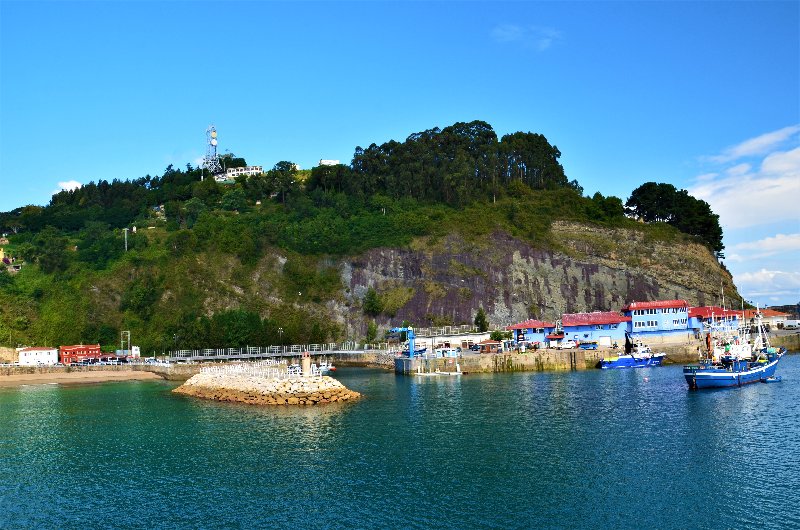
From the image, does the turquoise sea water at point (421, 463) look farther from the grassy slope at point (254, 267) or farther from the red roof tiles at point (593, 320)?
the grassy slope at point (254, 267)

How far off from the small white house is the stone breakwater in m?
44.4

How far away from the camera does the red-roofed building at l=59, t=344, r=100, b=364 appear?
97625mm

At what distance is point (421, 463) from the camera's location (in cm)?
3578

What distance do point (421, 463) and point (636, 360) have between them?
59808 mm

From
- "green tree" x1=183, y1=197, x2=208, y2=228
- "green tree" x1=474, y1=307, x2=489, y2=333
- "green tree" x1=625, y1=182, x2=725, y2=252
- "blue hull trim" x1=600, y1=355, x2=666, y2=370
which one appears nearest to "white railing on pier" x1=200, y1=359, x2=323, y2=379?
"green tree" x1=474, y1=307, x2=489, y2=333

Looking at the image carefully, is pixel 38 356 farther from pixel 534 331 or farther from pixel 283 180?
pixel 534 331

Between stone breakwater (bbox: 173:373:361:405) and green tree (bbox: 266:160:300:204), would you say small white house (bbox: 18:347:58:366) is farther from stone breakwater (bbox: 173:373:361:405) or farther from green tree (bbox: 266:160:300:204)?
green tree (bbox: 266:160:300:204)

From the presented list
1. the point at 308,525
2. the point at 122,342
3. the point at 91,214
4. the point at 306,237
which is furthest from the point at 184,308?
the point at 308,525

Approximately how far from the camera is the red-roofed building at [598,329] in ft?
312

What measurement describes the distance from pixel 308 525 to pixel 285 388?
34.1 m

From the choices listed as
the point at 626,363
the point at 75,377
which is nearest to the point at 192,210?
the point at 75,377

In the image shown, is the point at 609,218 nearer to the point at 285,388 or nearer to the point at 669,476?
the point at 285,388

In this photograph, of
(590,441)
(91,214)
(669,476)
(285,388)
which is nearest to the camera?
(669,476)

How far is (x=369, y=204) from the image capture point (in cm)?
13725
